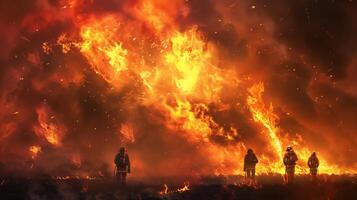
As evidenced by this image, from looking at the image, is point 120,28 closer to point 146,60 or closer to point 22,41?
point 146,60

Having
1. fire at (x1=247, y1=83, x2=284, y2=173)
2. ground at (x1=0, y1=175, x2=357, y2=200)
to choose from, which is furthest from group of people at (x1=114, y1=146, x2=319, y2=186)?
fire at (x1=247, y1=83, x2=284, y2=173)

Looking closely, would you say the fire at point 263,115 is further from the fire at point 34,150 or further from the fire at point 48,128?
the fire at point 34,150

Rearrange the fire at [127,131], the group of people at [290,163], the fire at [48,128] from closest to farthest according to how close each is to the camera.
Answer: the group of people at [290,163], the fire at [48,128], the fire at [127,131]

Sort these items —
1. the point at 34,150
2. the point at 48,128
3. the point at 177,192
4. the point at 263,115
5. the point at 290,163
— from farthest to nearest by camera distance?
the point at 263,115 < the point at 48,128 < the point at 34,150 < the point at 290,163 < the point at 177,192

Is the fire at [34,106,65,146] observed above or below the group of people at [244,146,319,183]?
above

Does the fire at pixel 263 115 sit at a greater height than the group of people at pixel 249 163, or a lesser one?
greater

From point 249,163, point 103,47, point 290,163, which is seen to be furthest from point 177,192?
point 103,47

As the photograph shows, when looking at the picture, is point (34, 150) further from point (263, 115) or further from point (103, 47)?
point (263, 115)

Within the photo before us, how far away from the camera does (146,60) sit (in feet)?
154

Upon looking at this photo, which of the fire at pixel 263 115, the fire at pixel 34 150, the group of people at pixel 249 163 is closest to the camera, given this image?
the group of people at pixel 249 163

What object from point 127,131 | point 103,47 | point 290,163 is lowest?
point 290,163

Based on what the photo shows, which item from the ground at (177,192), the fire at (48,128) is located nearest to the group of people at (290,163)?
the ground at (177,192)

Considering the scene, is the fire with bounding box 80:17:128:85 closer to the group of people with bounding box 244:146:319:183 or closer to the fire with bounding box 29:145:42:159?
the fire with bounding box 29:145:42:159

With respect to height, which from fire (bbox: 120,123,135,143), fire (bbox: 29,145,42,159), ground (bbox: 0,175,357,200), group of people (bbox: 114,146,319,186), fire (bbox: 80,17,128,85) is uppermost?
fire (bbox: 80,17,128,85)
